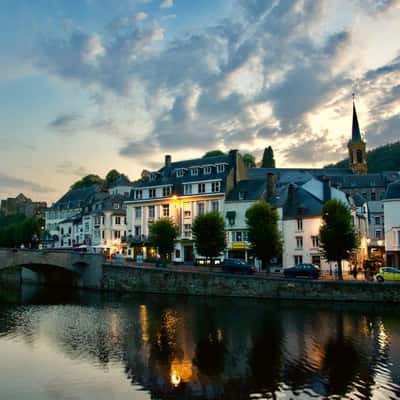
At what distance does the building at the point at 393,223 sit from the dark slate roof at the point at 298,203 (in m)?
9.47

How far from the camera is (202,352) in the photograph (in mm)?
29516

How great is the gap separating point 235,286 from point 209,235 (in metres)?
9.80

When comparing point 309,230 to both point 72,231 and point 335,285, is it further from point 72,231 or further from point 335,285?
point 72,231

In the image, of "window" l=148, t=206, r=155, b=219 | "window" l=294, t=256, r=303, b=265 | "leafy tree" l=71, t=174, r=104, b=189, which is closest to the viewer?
"window" l=294, t=256, r=303, b=265

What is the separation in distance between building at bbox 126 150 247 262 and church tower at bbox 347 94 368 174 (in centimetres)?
8344

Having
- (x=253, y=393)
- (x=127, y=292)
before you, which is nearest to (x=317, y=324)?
(x=253, y=393)

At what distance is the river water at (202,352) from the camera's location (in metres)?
22.1

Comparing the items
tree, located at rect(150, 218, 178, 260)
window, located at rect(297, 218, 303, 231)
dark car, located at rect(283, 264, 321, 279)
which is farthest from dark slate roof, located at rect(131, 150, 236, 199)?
dark car, located at rect(283, 264, 321, 279)

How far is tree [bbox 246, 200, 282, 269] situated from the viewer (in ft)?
197

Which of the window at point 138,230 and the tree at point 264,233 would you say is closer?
the tree at point 264,233

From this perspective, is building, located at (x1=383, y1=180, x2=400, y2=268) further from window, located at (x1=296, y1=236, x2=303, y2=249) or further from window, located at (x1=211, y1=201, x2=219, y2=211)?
window, located at (x1=211, y1=201, x2=219, y2=211)

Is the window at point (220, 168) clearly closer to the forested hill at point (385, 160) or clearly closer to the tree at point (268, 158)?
the tree at point (268, 158)

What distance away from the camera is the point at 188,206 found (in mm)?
80500

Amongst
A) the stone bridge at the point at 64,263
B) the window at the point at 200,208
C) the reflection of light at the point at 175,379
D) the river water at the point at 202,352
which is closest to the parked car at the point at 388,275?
the river water at the point at 202,352
